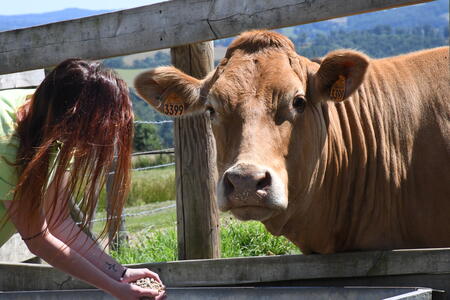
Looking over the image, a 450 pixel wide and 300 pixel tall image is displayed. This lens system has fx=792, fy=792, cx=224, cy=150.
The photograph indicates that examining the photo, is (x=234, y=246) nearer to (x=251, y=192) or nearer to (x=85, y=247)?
(x=251, y=192)

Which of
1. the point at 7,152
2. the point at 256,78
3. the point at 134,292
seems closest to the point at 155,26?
the point at 256,78

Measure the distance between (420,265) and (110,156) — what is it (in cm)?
172

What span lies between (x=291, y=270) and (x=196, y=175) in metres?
1.08

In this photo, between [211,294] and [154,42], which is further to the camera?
[154,42]

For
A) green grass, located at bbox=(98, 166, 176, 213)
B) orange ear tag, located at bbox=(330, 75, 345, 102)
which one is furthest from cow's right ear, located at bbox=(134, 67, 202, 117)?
green grass, located at bbox=(98, 166, 176, 213)

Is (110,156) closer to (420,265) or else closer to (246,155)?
(246,155)

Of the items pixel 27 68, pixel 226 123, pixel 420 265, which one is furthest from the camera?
pixel 27 68

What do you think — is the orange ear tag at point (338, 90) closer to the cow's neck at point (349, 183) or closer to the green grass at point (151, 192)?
the cow's neck at point (349, 183)

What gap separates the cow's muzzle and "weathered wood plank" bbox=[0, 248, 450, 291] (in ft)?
1.38

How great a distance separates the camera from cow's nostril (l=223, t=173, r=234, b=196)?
3.93 m

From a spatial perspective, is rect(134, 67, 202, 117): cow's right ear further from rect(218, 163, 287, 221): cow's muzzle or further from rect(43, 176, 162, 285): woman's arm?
rect(43, 176, 162, 285): woman's arm

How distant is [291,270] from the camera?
429cm

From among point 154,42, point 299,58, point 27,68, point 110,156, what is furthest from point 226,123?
point 27,68

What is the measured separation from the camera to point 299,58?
Result: 4.55 m
